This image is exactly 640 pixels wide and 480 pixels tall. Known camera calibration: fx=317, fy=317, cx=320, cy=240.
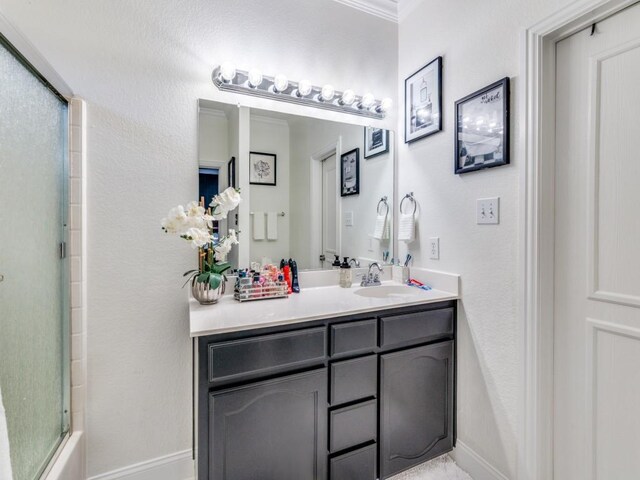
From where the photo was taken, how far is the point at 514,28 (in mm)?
1337

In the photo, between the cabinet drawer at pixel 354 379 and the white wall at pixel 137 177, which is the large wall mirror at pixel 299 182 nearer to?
the white wall at pixel 137 177

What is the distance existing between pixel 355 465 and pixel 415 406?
377 millimetres

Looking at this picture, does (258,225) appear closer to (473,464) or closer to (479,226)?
(479,226)

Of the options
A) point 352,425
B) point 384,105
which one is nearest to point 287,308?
point 352,425

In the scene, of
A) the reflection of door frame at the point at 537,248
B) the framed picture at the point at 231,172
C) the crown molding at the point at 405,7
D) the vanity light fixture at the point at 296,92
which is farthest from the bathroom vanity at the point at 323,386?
the crown molding at the point at 405,7

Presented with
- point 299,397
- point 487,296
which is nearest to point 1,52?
point 299,397

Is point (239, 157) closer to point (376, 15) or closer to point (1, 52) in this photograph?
point (1, 52)

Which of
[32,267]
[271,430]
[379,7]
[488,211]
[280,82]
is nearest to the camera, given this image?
[32,267]

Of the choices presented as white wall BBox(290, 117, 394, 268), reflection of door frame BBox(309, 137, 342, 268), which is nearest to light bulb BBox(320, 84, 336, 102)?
white wall BBox(290, 117, 394, 268)

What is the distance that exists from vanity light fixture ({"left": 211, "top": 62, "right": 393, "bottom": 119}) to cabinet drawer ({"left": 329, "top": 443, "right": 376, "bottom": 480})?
176cm

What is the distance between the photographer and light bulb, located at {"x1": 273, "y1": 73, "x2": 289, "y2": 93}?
1.66m

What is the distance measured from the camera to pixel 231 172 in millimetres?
1648

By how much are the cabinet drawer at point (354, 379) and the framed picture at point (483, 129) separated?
3.34 feet

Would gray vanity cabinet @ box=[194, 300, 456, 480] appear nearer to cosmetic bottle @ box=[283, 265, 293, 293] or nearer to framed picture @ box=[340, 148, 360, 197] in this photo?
cosmetic bottle @ box=[283, 265, 293, 293]
